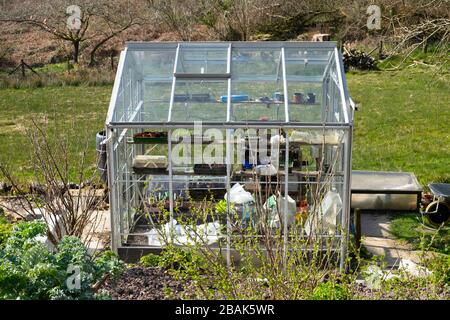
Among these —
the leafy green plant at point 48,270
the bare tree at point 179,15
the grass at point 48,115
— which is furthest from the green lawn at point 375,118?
the bare tree at point 179,15

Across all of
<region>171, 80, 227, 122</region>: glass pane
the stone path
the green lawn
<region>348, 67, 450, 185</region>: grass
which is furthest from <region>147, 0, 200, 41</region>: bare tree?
the stone path

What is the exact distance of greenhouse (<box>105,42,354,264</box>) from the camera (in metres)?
8.63

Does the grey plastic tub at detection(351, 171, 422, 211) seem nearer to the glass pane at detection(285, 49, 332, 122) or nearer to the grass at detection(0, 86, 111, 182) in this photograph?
the glass pane at detection(285, 49, 332, 122)

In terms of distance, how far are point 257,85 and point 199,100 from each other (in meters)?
1.20

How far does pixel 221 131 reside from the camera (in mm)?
9297

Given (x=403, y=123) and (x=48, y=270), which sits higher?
(x=403, y=123)

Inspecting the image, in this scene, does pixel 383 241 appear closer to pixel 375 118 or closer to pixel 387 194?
pixel 387 194

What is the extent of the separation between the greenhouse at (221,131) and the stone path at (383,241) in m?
0.94

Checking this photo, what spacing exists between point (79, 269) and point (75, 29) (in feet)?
76.1

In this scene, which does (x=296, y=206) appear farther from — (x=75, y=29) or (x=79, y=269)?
(x=75, y=29)

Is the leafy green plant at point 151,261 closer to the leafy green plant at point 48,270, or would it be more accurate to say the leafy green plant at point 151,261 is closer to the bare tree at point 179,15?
the leafy green plant at point 48,270

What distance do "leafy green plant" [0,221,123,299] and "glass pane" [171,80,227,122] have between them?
426 centimetres

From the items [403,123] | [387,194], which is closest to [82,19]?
[403,123]
